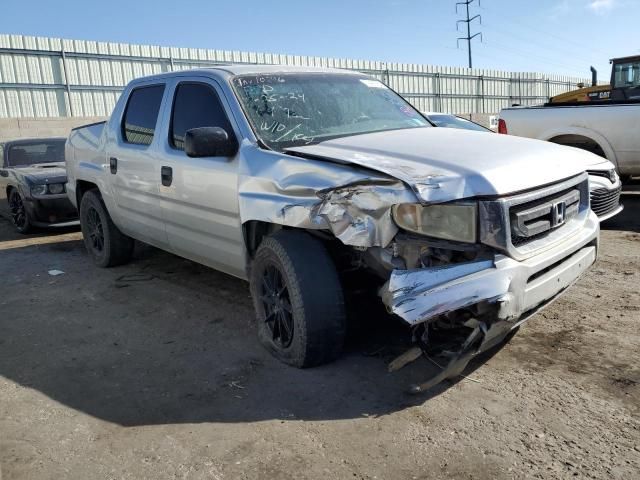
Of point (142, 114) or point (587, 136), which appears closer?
point (142, 114)

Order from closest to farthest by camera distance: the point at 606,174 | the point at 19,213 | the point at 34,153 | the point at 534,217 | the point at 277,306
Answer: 1. the point at 534,217
2. the point at 277,306
3. the point at 606,174
4. the point at 19,213
5. the point at 34,153

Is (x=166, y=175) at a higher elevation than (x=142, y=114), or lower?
lower

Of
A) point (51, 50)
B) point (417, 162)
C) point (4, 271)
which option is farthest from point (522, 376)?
point (51, 50)

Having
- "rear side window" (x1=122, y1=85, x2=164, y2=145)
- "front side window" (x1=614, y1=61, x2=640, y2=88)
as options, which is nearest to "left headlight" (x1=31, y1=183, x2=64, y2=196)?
"rear side window" (x1=122, y1=85, x2=164, y2=145)

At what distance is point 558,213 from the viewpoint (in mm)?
3189

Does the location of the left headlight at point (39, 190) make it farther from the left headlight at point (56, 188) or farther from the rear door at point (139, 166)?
the rear door at point (139, 166)

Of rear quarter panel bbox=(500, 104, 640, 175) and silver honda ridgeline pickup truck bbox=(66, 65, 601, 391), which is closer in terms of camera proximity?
silver honda ridgeline pickup truck bbox=(66, 65, 601, 391)

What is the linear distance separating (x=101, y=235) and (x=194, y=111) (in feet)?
8.36

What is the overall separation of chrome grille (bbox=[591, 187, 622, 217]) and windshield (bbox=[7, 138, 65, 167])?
26.8 ft

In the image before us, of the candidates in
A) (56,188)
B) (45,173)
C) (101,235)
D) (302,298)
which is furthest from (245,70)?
(45,173)

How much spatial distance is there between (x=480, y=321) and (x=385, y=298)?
0.48 metres

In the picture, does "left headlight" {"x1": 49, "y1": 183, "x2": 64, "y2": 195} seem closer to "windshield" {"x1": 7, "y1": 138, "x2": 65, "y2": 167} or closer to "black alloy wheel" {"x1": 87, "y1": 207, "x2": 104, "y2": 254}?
"windshield" {"x1": 7, "y1": 138, "x2": 65, "y2": 167}

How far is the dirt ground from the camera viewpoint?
2.57 meters

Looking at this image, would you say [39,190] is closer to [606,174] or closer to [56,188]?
[56,188]
